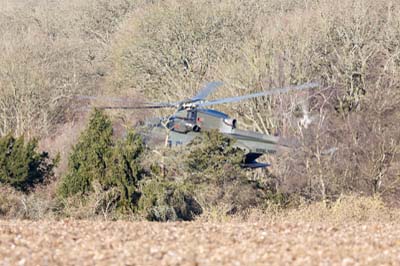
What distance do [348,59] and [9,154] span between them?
70.4 ft

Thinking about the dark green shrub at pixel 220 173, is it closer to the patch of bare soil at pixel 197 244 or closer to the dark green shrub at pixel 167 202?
the dark green shrub at pixel 167 202

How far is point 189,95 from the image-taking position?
5131cm

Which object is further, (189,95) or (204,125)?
(189,95)

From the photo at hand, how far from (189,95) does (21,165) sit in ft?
61.1

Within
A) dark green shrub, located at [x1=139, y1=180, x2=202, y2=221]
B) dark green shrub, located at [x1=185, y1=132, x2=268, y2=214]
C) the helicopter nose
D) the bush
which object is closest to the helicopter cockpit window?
dark green shrub, located at [x1=185, y1=132, x2=268, y2=214]

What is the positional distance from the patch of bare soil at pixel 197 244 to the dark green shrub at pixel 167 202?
15.1 meters

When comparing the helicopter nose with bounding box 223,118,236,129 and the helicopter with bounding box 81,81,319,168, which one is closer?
the helicopter with bounding box 81,81,319,168

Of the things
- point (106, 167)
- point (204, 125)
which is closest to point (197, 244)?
point (204, 125)

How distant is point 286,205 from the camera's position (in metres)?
31.9

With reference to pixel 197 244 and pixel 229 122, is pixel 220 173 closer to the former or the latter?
pixel 229 122

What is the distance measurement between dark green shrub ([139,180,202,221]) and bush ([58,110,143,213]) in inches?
23.2

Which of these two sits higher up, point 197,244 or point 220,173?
point 197,244

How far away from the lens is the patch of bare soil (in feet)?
33.6

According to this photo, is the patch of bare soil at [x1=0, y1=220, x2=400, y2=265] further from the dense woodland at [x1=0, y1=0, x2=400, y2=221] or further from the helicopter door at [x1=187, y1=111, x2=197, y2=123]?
the helicopter door at [x1=187, y1=111, x2=197, y2=123]
